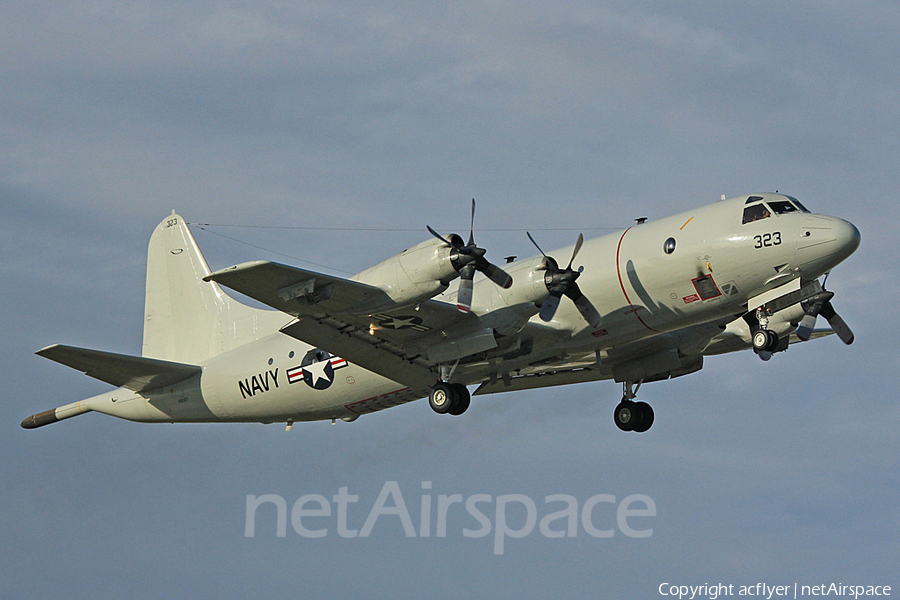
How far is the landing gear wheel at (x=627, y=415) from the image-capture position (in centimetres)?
3178

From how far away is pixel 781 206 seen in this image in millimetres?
26609

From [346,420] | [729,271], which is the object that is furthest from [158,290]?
[729,271]

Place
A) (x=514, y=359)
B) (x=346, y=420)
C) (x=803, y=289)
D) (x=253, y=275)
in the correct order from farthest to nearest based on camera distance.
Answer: (x=346, y=420) → (x=514, y=359) → (x=803, y=289) → (x=253, y=275)

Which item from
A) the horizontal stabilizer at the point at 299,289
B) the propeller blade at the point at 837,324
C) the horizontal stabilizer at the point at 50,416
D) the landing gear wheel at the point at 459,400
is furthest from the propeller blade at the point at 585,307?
the horizontal stabilizer at the point at 50,416

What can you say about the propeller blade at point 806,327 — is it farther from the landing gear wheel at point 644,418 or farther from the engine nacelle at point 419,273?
the engine nacelle at point 419,273

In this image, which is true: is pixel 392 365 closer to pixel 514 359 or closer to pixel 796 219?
pixel 514 359

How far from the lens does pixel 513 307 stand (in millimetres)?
27406

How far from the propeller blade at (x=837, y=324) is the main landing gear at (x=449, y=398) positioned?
9.82 metres

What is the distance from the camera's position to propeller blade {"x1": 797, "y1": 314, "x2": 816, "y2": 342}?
28812mm

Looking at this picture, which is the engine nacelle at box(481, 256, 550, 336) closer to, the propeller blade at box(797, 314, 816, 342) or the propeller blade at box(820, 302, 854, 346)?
the propeller blade at box(797, 314, 816, 342)

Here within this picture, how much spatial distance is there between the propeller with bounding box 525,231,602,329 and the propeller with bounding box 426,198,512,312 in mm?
1032

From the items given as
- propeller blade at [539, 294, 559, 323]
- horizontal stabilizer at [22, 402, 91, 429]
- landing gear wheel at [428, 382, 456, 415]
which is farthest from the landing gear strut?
horizontal stabilizer at [22, 402, 91, 429]

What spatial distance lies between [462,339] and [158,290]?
44.4ft

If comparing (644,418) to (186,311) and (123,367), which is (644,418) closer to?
(123,367)
